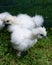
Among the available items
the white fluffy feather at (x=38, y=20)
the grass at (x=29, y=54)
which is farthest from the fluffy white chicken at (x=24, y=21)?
the grass at (x=29, y=54)

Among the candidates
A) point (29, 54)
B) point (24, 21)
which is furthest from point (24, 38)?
point (24, 21)

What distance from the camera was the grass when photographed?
16.8 ft

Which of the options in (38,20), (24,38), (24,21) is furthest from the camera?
(38,20)

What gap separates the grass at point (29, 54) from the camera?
511 cm

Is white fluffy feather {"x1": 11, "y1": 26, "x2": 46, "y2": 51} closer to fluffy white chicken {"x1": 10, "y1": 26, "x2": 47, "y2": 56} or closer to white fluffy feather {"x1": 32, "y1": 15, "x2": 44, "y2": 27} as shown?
fluffy white chicken {"x1": 10, "y1": 26, "x2": 47, "y2": 56}

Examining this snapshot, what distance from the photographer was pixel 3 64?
4965 millimetres

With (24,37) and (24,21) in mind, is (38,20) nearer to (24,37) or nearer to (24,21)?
(24,21)

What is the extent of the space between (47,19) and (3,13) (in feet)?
3.27

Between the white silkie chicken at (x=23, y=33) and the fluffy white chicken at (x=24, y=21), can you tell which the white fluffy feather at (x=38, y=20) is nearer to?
the fluffy white chicken at (x=24, y=21)

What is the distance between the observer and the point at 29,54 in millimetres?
5379

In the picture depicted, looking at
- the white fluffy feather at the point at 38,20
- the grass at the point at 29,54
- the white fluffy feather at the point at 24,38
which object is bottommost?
the grass at the point at 29,54

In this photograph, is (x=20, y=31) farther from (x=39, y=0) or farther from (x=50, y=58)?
(x=39, y=0)

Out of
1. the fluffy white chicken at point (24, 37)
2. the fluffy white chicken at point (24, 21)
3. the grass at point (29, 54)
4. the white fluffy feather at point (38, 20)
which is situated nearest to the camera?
the fluffy white chicken at point (24, 37)

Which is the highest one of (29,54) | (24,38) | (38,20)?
(38,20)
